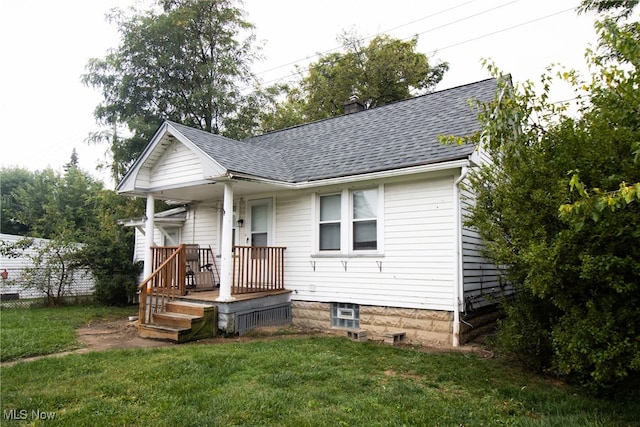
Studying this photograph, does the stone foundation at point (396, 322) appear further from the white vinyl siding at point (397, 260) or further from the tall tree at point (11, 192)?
the tall tree at point (11, 192)

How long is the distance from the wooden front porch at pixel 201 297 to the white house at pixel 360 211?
0.45ft

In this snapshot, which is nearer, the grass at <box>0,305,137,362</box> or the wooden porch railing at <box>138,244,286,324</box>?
the grass at <box>0,305,137,362</box>

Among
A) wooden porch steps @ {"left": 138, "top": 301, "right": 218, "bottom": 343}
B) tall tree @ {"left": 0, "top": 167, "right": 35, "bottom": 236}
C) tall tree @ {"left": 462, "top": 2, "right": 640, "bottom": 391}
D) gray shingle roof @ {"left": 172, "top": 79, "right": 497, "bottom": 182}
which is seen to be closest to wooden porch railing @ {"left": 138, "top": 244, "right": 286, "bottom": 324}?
wooden porch steps @ {"left": 138, "top": 301, "right": 218, "bottom": 343}

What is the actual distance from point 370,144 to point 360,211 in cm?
176

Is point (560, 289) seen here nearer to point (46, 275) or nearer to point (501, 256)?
point (501, 256)

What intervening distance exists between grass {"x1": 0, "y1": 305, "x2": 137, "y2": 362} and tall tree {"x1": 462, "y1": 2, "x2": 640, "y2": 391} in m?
6.91

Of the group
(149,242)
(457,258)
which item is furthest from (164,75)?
(457,258)

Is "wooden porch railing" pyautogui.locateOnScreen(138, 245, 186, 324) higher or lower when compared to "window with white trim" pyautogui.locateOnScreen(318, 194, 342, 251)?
lower

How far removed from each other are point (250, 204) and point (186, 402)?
627 cm

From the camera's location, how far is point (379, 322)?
7.59m

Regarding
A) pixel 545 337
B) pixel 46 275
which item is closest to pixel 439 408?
pixel 545 337

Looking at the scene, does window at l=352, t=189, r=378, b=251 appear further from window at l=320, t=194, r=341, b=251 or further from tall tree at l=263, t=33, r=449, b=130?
tall tree at l=263, t=33, r=449, b=130

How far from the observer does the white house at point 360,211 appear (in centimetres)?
698

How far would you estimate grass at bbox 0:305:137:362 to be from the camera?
247 inches
